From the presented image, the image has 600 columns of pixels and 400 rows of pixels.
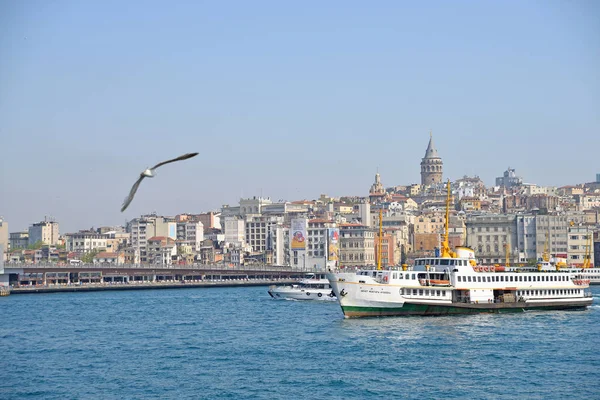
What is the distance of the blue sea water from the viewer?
2680 cm

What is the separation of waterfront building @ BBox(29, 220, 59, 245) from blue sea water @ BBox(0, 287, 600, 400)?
108 meters

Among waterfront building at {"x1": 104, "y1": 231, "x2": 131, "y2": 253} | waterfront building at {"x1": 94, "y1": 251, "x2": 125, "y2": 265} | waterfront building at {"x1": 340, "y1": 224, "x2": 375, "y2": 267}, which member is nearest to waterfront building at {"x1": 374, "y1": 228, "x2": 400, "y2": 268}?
waterfront building at {"x1": 340, "y1": 224, "x2": 375, "y2": 267}

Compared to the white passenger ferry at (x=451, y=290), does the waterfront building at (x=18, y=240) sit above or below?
above

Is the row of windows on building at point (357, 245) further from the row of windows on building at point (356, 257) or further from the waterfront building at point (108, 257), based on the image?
the waterfront building at point (108, 257)

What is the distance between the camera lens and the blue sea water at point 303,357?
26.8 m

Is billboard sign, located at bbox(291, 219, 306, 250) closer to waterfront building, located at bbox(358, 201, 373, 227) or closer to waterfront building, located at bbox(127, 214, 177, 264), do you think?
waterfront building, located at bbox(358, 201, 373, 227)

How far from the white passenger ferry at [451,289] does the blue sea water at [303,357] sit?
0.80 meters

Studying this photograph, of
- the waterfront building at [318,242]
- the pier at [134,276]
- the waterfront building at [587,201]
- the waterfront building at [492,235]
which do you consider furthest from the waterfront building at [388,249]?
the waterfront building at [587,201]

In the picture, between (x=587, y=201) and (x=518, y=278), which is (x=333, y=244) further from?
(x=518, y=278)

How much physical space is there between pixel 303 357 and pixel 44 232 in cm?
12733

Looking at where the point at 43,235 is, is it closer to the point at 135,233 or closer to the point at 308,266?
the point at 135,233

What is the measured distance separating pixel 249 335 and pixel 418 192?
151 metres

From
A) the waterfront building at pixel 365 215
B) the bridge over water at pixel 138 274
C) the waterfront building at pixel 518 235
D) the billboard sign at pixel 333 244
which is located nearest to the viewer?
the bridge over water at pixel 138 274

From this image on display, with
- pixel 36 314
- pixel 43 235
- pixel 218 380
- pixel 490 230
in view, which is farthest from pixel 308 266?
pixel 218 380
